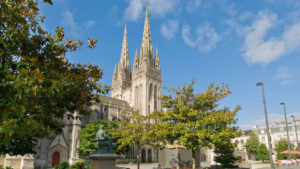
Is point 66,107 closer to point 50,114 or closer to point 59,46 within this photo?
point 50,114

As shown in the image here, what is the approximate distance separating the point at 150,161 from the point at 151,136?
3882 centimetres

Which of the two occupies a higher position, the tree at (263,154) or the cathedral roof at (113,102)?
the cathedral roof at (113,102)

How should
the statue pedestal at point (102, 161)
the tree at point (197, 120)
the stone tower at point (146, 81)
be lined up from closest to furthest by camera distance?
the statue pedestal at point (102, 161)
the tree at point (197, 120)
the stone tower at point (146, 81)

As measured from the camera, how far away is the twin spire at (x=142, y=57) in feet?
222

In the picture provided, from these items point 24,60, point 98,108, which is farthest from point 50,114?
point 98,108

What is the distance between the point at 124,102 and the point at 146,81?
981cm

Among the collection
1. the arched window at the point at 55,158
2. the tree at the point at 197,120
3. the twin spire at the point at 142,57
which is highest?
the twin spire at the point at 142,57

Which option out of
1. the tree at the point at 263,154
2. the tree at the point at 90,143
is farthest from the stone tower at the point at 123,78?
the tree at the point at 263,154

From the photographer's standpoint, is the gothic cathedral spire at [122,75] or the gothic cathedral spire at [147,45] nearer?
the gothic cathedral spire at [147,45]

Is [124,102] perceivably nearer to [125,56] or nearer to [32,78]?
[125,56]

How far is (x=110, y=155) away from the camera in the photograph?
12078 mm

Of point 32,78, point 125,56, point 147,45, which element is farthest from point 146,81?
point 32,78

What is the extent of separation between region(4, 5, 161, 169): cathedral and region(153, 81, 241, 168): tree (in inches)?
1126

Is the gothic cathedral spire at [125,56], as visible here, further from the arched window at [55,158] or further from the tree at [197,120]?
the tree at [197,120]
